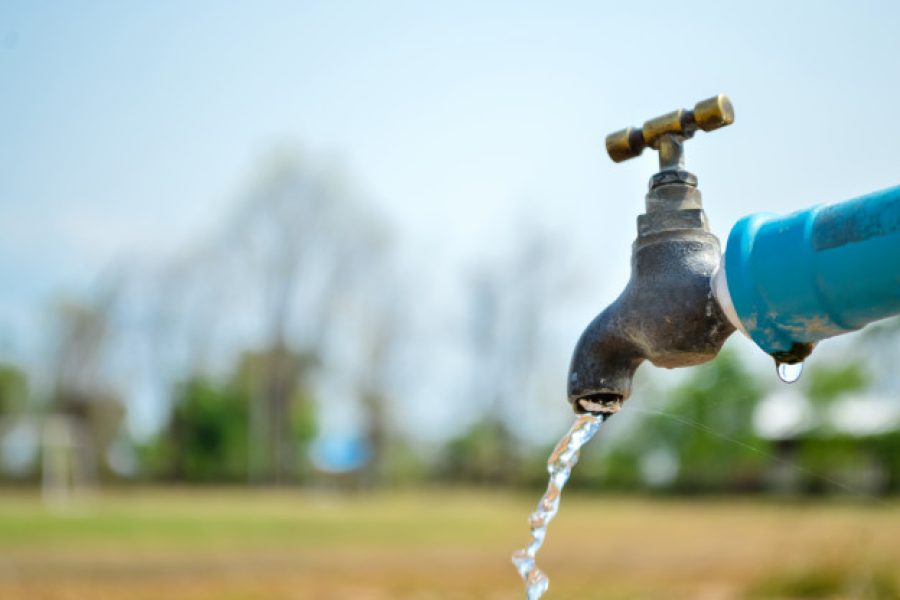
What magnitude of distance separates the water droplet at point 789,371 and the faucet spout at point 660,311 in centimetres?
8

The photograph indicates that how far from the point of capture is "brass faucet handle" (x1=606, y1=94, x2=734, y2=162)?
1.08 meters

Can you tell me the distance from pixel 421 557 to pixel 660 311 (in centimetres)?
653

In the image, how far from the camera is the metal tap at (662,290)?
1068 millimetres

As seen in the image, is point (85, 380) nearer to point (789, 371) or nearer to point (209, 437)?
point (209, 437)

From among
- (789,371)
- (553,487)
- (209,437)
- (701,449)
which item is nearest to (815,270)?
(789,371)

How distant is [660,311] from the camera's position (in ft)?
3.57

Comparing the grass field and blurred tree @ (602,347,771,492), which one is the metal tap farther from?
blurred tree @ (602,347,771,492)

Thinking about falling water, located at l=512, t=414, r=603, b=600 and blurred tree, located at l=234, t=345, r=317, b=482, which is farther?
blurred tree, located at l=234, t=345, r=317, b=482

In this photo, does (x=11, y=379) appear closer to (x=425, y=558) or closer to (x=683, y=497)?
(x=683, y=497)

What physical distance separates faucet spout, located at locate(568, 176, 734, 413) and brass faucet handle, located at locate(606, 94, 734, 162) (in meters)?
0.05

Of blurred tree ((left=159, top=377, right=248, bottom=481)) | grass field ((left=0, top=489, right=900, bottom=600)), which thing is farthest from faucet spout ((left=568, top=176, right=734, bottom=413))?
blurred tree ((left=159, top=377, right=248, bottom=481))

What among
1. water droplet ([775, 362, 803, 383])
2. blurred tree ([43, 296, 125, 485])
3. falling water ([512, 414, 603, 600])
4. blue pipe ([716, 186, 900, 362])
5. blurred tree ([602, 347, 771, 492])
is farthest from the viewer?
blurred tree ([43, 296, 125, 485])

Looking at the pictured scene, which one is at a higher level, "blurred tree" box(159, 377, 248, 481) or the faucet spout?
the faucet spout

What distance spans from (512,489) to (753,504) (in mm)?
13533
